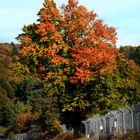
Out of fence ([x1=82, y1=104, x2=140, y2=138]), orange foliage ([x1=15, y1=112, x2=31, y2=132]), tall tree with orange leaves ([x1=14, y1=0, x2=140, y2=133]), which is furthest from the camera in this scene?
orange foliage ([x1=15, y1=112, x2=31, y2=132])

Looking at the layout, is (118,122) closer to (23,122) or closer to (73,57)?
(73,57)

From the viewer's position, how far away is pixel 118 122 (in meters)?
36.5

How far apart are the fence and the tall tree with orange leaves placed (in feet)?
22.8

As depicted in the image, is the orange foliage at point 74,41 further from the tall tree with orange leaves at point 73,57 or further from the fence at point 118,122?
the fence at point 118,122

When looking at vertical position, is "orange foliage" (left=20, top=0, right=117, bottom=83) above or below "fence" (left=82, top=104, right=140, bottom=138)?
above

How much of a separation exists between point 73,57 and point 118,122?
724 inches

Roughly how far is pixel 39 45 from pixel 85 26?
14.8 feet

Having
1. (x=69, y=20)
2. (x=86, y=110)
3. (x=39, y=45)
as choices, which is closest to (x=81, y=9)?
(x=69, y=20)

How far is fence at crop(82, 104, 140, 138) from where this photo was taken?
3222cm

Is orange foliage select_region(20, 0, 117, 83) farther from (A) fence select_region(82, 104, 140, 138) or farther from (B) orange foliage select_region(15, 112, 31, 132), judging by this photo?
(B) orange foliage select_region(15, 112, 31, 132)

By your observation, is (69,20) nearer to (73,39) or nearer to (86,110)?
(73,39)

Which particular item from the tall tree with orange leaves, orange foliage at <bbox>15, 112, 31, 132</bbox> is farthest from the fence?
orange foliage at <bbox>15, 112, 31, 132</bbox>

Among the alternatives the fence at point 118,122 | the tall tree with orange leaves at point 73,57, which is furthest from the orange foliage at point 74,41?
the fence at point 118,122

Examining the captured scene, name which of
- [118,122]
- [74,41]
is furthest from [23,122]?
[118,122]
